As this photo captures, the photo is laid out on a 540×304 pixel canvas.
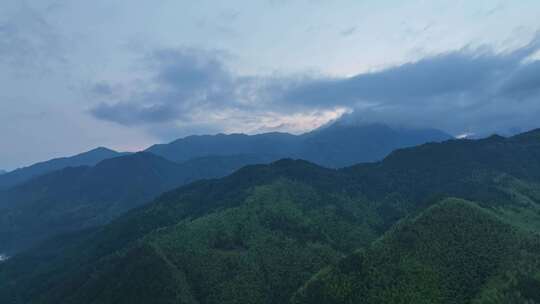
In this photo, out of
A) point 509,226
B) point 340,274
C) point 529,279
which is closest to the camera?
point 529,279

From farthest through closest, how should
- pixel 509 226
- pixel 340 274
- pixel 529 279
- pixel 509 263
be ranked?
pixel 509 226
pixel 340 274
pixel 509 263
pixel 529 279

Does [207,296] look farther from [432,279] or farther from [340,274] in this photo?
[432,279]

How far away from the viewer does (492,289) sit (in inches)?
6319

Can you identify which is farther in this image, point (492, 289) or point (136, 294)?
point (136, 294)

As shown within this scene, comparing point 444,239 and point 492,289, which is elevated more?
point 444,239

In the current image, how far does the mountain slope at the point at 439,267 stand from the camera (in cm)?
16438

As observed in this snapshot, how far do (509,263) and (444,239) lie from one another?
27.5 meters

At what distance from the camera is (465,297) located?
164 meters

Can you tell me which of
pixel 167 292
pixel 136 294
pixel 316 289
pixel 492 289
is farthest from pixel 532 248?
pixel 136 294

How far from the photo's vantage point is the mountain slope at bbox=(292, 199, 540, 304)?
164375 mm

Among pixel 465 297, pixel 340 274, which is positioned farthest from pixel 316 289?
pixel 465 297

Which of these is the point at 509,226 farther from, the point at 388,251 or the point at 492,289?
the point at 388,251

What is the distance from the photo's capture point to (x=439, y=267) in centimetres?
17712

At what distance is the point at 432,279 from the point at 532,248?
4684 cm
